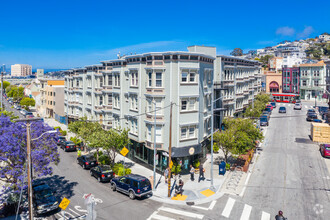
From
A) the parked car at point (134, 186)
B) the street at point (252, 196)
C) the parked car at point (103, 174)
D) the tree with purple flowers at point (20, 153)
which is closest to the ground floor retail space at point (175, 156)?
the parked car at point (134, 186)

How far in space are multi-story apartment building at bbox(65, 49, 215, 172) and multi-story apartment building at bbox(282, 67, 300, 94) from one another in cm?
7179

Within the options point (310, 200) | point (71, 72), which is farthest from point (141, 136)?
point (71, 72)

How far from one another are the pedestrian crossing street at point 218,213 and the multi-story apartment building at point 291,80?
8307 cm

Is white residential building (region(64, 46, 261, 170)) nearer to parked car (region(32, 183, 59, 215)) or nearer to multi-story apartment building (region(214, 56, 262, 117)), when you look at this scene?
multi-story apartment building (region(214, 56, 262, 117))

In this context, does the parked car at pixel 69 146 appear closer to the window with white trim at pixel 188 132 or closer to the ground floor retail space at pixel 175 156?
the ground floor retail space at pixel 175 156

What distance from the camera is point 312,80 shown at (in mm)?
86062

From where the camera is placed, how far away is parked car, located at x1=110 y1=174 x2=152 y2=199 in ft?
71.6

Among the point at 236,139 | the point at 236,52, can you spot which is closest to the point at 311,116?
the point at 236,139

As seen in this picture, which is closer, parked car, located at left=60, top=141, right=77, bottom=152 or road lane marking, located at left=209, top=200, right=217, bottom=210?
road lane marking, located at left=209, top=200, right=217, bottom=210

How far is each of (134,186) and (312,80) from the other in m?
84.0

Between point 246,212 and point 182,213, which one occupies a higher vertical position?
point 246,212

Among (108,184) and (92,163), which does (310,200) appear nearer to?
(108,184)

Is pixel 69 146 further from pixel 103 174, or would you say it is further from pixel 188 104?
pixel 188 104

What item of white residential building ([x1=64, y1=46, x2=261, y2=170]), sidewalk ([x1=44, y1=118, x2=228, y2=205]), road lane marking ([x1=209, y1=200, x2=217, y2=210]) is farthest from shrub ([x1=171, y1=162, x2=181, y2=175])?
road lane marking ([x1=209, y1=200, x2=217, y2=210])
